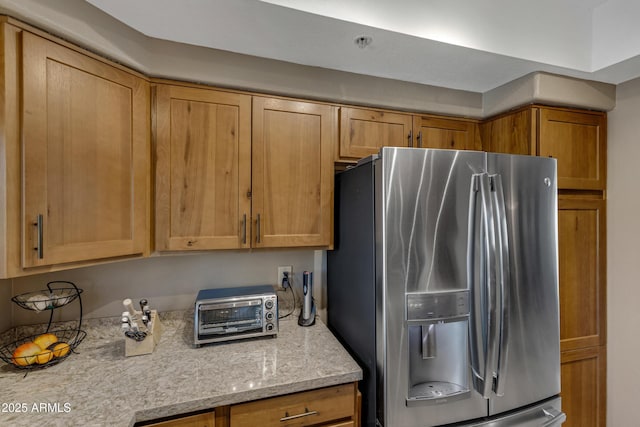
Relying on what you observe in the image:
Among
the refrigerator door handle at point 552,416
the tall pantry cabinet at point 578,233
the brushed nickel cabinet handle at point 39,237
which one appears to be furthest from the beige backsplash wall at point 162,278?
the tall pantry cabinet at point 578,233

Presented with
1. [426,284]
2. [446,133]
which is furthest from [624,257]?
[426,284]

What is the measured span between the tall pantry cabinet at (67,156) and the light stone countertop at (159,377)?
1.41 feet

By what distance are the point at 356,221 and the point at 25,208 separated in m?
1.19

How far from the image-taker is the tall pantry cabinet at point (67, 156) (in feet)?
3.08

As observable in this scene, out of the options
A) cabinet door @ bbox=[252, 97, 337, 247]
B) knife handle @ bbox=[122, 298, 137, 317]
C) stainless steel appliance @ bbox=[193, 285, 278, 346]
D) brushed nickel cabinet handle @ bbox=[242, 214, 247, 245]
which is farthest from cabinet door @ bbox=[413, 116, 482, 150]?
knife handle @ bbox=[122, 298, 137, 317]

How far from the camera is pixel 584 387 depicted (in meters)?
1.68

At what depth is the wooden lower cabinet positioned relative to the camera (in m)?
1.02

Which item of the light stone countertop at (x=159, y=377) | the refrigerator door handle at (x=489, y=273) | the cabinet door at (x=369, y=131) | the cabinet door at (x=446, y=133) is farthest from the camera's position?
the cabinet door at (x=446, y=133)

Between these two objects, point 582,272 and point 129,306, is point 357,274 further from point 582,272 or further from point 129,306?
point 582,272

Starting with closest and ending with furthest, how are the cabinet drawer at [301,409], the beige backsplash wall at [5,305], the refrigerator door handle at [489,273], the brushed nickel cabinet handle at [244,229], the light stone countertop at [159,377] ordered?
the light stone countertop at [159,377]
the cabinet drawer at [301,409]
the refrigerator door handle at [489,273]
the beige backsplash wall at [5,305]
the brushed nickel cabinet handle at [244,229]

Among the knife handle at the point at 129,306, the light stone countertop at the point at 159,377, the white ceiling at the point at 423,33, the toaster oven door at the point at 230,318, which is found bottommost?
the light stone countertop at the point at 159,377

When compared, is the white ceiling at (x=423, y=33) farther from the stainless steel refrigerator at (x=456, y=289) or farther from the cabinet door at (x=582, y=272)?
the cabinet door at (x=582, y=272)

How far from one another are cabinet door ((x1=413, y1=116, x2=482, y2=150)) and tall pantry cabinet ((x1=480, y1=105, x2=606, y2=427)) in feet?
0.44

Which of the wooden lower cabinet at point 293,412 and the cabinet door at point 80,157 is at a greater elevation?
the cabinet door at point 80,157
